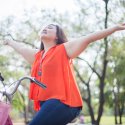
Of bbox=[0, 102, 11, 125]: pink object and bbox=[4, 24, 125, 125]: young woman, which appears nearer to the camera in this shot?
bbox=[0, 102, 11, 125]: pink object

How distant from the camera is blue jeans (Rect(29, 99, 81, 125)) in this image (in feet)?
12.3

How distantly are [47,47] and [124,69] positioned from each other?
24.8 meters

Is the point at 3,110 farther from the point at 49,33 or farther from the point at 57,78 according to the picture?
the point at 49,33

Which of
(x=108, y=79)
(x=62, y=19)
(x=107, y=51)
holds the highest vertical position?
(x=62, y=19)

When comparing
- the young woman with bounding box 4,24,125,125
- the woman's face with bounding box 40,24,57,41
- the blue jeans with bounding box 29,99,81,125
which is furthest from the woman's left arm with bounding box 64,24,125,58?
the blue jeans with bounding box 29,99,81,125

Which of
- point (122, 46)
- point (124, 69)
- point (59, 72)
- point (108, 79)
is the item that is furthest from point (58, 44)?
point (108, 79)

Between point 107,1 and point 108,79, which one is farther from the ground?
point 107,1

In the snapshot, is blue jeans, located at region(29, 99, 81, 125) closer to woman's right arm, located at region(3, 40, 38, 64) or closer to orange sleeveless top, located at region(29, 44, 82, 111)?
orange sleeveless top, located at region(29, 44, 82, 111)

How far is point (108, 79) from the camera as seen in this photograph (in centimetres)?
3172

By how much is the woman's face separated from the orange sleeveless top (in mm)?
170

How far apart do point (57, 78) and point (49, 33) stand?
53 centimetres

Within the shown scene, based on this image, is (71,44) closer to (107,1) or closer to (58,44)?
(58,44)

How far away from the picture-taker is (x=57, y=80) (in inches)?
156

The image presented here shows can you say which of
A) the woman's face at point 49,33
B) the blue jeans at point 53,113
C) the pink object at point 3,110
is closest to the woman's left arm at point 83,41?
the woman's face at point 49,33
